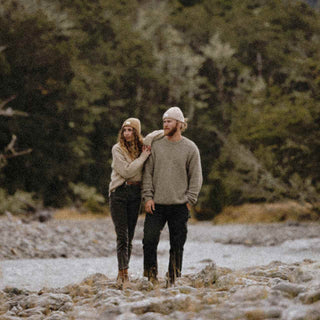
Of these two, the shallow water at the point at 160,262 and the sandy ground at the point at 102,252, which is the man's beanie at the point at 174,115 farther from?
the sandy ground at the point at 102,252

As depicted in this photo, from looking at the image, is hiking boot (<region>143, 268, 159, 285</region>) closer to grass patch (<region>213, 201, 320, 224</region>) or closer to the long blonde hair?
the long blonde hair

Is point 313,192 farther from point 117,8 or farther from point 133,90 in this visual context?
point 117,8

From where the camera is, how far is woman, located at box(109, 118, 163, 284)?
5.99 metres

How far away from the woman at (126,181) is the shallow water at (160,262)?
1.69 metres

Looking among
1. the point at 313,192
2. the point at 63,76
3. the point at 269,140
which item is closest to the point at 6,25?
the point at 63,76

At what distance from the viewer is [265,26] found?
3516 centimetres

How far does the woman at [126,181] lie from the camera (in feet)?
19.7

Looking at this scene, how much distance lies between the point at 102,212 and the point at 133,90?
273 inches

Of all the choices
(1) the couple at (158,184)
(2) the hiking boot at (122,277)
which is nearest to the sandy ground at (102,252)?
(2) the hiking boot at (122,277)

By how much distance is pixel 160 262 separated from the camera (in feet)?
38.3

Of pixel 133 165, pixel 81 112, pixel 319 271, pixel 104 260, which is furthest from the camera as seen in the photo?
pixel 81 112

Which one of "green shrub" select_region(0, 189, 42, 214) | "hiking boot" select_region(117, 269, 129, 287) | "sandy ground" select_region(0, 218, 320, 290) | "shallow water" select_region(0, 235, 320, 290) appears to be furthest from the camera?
"green shrub" select_region(0, 189, 42, 214)

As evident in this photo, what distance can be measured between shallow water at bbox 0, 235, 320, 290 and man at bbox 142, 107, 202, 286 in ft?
6.38

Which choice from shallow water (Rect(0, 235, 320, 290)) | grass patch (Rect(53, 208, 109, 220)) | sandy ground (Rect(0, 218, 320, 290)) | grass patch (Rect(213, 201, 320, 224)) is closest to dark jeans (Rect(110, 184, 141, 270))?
shallow water (Rect(0, 235, 320, 290))
